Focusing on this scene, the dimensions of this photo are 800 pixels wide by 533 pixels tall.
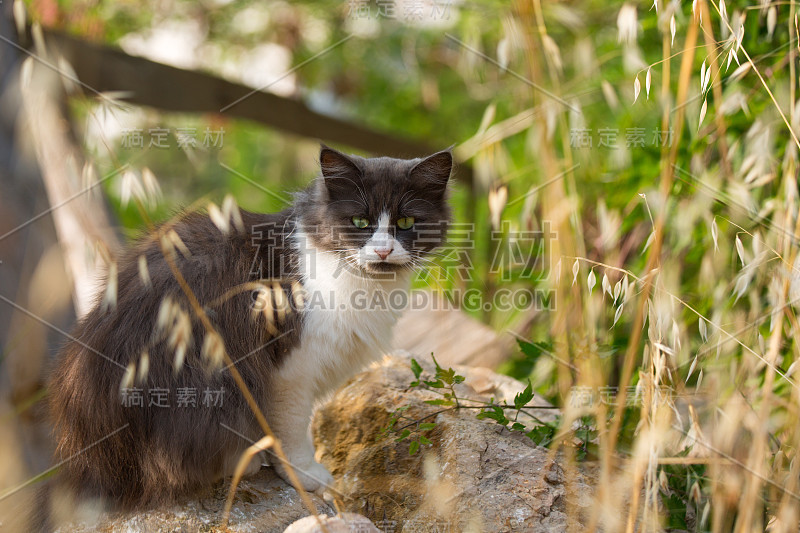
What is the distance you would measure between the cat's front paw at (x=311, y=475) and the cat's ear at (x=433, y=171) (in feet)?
3.55

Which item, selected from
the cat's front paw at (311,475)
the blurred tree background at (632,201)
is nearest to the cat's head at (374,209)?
the blurred tree background at (632,201)

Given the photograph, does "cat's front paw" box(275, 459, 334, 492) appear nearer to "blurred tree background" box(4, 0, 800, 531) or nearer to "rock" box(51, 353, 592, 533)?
"rock" box(51, 353, 592, 533)

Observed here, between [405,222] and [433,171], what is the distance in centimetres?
22

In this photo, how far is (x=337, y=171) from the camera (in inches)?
95.8

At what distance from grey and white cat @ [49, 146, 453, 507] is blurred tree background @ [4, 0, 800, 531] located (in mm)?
227

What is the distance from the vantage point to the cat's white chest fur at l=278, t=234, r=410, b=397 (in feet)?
7.52

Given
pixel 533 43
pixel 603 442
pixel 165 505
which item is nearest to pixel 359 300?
pixel 165 505

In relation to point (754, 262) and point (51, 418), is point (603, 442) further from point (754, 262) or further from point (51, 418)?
point (51, 418)

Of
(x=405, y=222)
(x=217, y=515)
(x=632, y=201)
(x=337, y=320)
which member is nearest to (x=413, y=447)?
(x=337, y=320)

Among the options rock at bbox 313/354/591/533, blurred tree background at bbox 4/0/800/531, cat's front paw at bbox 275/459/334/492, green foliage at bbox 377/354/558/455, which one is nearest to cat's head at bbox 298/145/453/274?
blurred tree background at bbox 4/0/800/531

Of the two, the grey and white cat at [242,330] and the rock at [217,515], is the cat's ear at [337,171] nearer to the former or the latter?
the grey and white cat at [242,330]

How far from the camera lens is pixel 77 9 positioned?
193 inches

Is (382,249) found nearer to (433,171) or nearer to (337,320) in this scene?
(337,320)

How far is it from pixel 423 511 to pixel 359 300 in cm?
74
